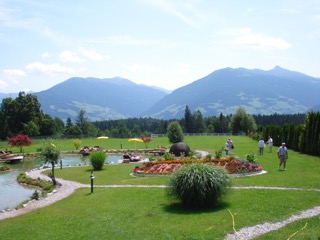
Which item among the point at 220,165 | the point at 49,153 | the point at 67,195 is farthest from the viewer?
the point at 220,165

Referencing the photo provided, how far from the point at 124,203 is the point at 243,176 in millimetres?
9749

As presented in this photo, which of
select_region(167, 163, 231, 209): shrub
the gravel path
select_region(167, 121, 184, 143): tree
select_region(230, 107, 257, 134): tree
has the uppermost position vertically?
select_region(230, 107, 257, 134): tree

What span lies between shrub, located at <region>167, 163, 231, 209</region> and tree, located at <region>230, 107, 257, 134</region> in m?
72.9

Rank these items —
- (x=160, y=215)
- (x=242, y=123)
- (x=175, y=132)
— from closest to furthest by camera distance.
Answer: (x=160, y=215) → (x=175, y=132) → (x=242, y=123)

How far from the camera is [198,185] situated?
599 inches

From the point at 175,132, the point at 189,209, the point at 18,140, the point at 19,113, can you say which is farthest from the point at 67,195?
the point at 19,113

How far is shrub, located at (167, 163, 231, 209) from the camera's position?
15.3 m

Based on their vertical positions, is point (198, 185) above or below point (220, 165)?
above

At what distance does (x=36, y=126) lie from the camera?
83.5m

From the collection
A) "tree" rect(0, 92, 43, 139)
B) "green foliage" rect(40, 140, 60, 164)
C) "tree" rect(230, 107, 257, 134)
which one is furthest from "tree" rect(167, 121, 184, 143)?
"tree" rect(0, 92, 43, 139)

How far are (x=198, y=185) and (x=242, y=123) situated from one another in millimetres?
75887

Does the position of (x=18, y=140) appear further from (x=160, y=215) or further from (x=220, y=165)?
(x=160, y=215)

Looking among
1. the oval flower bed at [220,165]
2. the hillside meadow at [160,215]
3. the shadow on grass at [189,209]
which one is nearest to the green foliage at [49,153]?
the oval flower bed at [220,165]

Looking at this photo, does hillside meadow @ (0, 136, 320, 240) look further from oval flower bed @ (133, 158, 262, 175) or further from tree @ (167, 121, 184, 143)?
tree @ (167, 121, 184, 143)
